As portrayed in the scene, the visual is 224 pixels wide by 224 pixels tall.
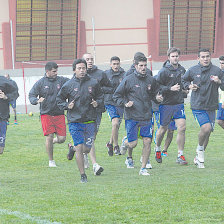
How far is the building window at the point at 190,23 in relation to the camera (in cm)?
3462

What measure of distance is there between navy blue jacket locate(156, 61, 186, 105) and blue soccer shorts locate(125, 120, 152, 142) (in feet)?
4.76

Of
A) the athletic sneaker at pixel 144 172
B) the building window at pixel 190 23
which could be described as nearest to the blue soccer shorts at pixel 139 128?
the athletic sneaker at pixel 144 172

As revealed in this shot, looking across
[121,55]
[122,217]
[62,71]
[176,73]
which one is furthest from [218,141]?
[121,55]

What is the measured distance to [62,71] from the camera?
29.7 metres

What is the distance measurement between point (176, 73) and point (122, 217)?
17.9ft

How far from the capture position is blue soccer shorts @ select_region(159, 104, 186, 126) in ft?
41.2

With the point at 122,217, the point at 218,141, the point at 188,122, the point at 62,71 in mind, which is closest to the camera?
the point at 122,217

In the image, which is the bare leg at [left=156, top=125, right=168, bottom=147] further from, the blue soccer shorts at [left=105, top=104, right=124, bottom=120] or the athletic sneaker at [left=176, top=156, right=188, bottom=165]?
the blue soccer shorts at [left=105, top=104, right=124, bottom=120]

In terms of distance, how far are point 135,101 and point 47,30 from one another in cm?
2425

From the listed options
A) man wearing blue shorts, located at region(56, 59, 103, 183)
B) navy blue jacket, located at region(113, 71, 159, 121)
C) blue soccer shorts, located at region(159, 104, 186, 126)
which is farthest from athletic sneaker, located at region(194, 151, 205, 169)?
man wearing blue shorts, located at region(56, 59, 103, 183)

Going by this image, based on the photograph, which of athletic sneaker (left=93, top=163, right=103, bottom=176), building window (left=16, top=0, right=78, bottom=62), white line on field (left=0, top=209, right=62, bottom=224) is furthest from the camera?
building window (left=16, top=0, right=78, bottom=62)

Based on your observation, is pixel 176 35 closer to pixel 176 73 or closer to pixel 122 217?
pixel 176 73

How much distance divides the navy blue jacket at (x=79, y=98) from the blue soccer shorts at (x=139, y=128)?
78 centimetres

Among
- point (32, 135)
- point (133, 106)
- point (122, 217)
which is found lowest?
point (32, 135)
